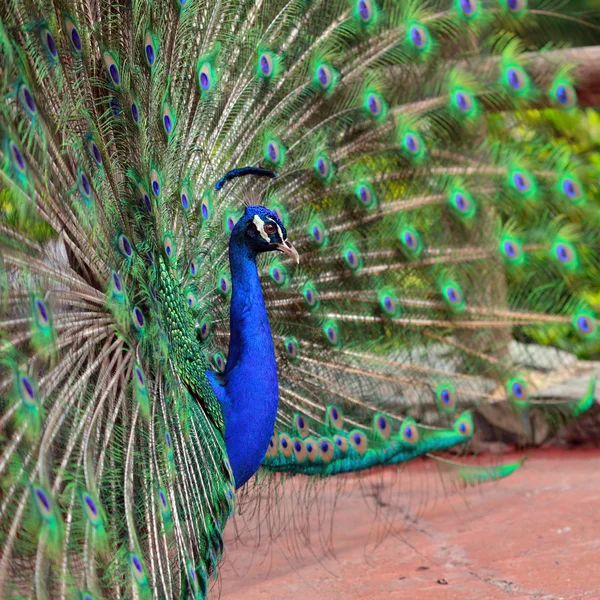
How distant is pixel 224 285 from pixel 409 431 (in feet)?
2.96

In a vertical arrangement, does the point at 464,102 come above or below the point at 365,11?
below

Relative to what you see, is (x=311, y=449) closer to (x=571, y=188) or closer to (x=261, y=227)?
(x=261, y=227)

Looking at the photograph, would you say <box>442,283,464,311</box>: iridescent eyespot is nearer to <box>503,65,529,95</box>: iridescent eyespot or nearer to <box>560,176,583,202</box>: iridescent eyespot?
<box>560,176,583,202</box>: iridescent eyespot

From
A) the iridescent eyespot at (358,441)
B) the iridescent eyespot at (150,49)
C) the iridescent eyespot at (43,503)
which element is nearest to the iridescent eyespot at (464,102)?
the iridescent eyespot at (358,441)

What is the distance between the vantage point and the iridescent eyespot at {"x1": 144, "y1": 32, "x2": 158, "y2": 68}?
80.5 inches

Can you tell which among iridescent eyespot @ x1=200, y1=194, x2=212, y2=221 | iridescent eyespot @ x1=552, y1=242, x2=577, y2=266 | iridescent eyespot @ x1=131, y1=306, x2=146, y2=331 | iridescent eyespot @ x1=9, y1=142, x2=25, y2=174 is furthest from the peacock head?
iridescent eyespot @ x1=552, y1=242, x2=577, y2=266

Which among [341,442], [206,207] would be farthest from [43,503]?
[341,442]

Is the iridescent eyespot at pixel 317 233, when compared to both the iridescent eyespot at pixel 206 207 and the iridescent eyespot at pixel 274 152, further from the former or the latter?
the iridescent eyespot at pixel 206 207

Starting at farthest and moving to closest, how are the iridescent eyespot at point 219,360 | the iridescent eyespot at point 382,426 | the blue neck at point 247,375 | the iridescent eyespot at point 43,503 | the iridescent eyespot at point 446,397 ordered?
the iridescent eyespot at point 446,397 → the iridescent eyespot at point 382,426 → the iridescent eyespot at point 219,360 → the blue neck at point 247,375 → the iridescent eyespot at point 43,503

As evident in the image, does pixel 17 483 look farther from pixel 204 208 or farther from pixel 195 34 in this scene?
pixel 195 34

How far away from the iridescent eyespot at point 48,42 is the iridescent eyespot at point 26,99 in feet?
0.57

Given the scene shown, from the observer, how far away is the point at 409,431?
3109 millimetres

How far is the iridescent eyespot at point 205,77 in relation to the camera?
2507mm

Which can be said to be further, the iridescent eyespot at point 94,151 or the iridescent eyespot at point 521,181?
the iridescent eyespot at point 521,181
